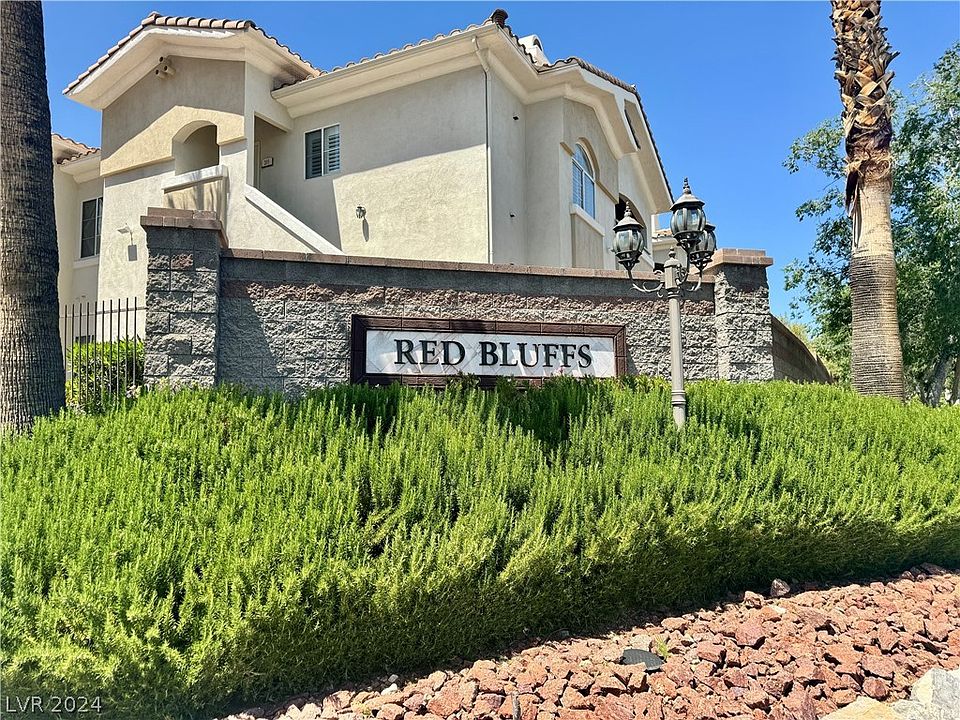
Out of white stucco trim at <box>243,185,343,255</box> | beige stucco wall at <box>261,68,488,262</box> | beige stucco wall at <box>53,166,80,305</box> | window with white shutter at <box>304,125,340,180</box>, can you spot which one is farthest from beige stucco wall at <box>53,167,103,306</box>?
window with white shutter at <box>304,125,340,180</box>

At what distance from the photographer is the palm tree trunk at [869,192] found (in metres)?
10.1

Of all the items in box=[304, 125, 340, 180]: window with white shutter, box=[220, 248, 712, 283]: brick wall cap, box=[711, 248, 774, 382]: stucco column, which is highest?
box=[304, 125, 340, 180]: window with white shutter

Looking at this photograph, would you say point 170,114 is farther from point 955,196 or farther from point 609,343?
point 955,196

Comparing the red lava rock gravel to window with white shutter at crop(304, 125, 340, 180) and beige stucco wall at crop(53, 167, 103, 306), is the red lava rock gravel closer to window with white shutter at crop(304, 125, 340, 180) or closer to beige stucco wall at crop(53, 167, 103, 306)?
window with white shutter at crop(304, 125, 340, 180)

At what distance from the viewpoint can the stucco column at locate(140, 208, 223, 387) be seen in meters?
7.39

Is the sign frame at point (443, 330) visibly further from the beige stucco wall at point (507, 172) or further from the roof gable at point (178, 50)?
the roof gable at point (178, 50)

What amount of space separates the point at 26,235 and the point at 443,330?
4399 millimetres

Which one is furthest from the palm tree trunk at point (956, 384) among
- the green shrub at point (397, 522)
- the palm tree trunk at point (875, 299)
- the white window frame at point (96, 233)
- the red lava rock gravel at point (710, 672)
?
the white window frame at point (96, 233)

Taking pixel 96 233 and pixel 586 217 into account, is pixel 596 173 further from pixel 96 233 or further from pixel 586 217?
pixel 96 233

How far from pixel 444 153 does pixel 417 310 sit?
537 centimetres

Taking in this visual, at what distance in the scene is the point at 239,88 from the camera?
42.9 ft

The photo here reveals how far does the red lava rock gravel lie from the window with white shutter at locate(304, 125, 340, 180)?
1151 cm

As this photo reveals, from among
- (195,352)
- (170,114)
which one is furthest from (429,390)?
(170,114)

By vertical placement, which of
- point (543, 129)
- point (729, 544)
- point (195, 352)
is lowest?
point (729, 544)
